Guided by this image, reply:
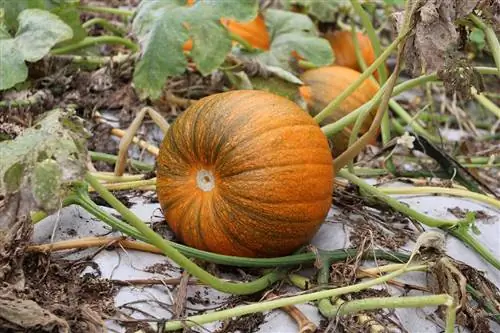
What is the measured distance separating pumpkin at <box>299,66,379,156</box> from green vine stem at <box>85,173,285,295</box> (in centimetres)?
101

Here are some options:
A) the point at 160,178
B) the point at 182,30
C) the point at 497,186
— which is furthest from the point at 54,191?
the point at 497,186

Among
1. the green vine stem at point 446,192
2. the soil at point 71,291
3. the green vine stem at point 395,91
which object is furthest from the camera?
the green vine stem at point 446,192

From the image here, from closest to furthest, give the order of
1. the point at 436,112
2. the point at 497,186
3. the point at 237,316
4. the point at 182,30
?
A: the point at 237,316
the point at 182,30
the point at 497,186
the point at 436,112

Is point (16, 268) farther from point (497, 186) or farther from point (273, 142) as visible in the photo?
point (497, 186)

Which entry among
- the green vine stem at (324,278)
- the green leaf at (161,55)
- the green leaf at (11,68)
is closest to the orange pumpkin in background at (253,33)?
the green leaf at (161,55)

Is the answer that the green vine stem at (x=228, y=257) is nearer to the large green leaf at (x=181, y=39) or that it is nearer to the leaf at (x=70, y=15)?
the large green leaf at (x=181, y=39)

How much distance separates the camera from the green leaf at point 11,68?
2031 millimetres

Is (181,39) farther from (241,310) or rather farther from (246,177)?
(241,310)

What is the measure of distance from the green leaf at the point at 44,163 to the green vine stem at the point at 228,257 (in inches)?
9.1

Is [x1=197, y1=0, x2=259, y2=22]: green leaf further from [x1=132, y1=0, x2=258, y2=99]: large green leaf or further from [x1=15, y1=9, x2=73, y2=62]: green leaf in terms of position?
[x1=15, y1=9, x2=73, y2=62]: green leaf

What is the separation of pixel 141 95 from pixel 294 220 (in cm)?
71

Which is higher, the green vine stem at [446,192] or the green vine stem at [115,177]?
the green vine stem at [446,192]

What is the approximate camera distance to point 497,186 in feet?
7.88

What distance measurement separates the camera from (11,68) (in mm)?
2031
